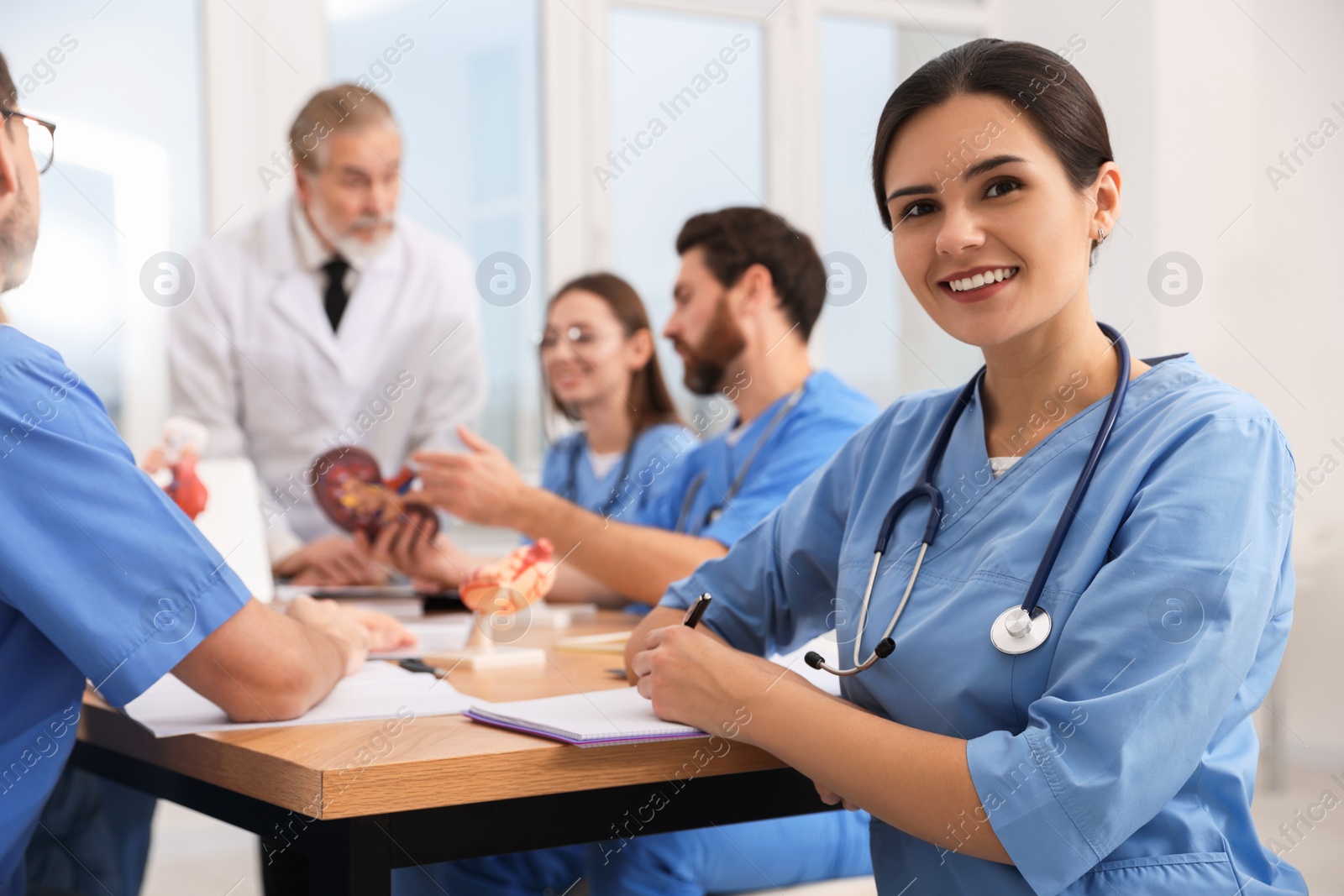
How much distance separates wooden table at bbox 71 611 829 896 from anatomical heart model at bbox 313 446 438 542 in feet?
3.15

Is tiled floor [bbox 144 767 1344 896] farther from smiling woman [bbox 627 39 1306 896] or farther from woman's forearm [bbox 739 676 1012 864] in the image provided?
woman's forearm [bbox 739 676 1012 864]

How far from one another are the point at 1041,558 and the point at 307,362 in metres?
2.96

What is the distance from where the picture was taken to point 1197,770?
99cm

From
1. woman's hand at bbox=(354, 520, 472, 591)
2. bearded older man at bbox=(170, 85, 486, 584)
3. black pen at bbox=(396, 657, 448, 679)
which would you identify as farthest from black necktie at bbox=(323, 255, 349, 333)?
black pen at bbox=(396, 657, 448, 679)

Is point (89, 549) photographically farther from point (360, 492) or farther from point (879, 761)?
point (360, 492)

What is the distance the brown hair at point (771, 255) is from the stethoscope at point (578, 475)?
0.54m

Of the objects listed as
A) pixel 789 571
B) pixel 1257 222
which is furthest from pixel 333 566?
pixel 1257 222

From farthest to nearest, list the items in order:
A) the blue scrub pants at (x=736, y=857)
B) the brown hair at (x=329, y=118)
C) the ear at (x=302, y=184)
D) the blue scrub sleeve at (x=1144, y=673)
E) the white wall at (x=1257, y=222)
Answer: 1. the ear at (x=302, y=184)
2. the brown hair at (x=329, y=118)
3. the white wall at (x=1257, y=222)
4. the blue scrub pants at (x=736, y=857)
5. the blue scrub sleeve at (x=1144, y=673)

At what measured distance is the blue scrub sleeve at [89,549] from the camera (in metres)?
1.07

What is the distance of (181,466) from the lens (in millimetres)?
1907

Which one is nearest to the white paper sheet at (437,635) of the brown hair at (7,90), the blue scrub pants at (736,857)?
the blue scrub pants at (736,857)

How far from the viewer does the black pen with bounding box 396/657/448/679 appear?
1556mm

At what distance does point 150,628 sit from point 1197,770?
0.95 m

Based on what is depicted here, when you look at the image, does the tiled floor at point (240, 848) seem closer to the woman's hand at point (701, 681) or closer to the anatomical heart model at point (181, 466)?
the anatomical heart model at point (181, 466)
